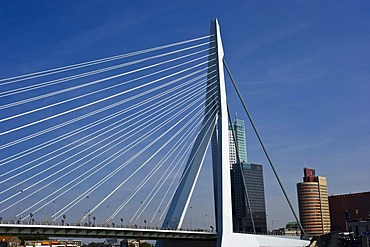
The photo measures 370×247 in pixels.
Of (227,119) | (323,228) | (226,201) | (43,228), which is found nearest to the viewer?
(43,228)

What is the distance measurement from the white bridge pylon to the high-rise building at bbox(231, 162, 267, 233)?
143 feet

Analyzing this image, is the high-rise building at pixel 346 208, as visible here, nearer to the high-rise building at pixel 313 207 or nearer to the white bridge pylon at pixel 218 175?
the high-rise building at pixel 313 207

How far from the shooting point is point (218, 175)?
108ft

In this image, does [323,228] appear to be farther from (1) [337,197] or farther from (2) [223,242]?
(2) [223,242]

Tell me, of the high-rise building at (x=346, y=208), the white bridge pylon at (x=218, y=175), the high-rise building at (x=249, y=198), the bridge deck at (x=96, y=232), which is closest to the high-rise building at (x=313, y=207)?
the high-rise building at (x=346, y=208)

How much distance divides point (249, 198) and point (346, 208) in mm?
55393

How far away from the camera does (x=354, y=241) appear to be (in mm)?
68812

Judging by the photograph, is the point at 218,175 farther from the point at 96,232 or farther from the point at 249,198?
the point at 249,198

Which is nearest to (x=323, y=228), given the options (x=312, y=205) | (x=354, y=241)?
(x=312, y=205)

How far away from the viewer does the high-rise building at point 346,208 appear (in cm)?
12281

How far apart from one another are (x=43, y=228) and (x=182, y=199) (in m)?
8.49

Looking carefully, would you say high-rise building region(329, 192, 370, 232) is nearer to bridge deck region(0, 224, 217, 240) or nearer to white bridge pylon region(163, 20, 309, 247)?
white bridge pylon region(163, 20, 309, 247)

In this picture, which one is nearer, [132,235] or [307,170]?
[132,235]

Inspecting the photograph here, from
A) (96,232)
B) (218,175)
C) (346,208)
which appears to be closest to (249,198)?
(218,175)
